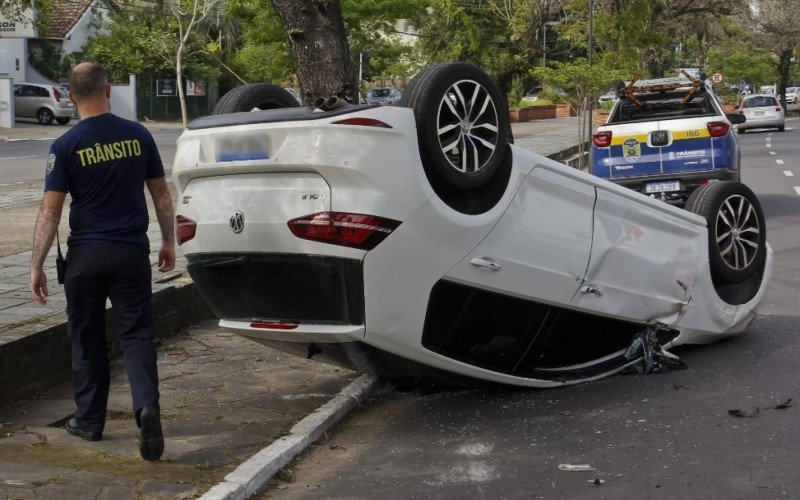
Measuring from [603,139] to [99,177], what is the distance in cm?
989

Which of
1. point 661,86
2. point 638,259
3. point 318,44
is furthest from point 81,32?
point 638,259

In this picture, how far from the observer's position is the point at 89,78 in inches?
206

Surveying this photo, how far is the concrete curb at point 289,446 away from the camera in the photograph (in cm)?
479

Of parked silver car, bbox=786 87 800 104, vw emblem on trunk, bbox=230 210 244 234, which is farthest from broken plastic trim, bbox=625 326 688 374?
parked silver car, bbox=786 87 800 104

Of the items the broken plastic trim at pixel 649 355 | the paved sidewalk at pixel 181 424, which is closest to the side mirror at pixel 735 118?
the broken plastic trim at pixel 649 355

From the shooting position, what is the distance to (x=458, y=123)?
5.65 metres

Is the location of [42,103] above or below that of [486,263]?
above

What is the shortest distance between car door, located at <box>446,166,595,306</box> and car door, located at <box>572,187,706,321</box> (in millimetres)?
128

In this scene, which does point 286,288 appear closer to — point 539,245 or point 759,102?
point 539,245

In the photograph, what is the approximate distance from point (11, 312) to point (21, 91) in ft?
132

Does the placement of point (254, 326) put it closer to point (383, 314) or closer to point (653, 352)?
point (383, 314)

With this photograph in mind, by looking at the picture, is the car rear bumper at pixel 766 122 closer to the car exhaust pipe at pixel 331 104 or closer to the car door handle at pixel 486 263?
the car door handle at pixel 486 263

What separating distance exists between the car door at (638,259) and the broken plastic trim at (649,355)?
0.12 metres

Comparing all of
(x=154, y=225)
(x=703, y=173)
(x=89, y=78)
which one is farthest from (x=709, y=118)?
(x=89, y=78)
